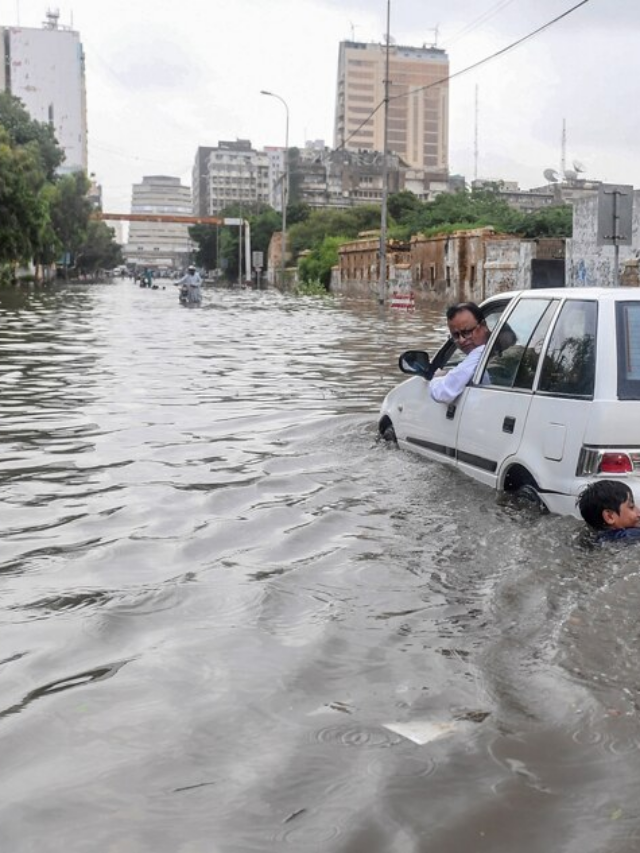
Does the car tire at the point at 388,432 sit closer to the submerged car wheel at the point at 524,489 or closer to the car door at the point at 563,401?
the submerged car wheel at the point at 524,489

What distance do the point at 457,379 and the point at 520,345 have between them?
2.73 ft

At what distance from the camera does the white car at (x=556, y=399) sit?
5.88m

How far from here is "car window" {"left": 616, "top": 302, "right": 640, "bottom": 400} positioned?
19.4 feet

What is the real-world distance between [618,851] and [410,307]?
37.3m

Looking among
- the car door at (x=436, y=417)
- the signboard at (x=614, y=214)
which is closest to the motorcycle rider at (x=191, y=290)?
the signboard at (x=614, y=214)

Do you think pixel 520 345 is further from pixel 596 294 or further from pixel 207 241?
pixel 207 241

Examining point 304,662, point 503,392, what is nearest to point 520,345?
point 503,392

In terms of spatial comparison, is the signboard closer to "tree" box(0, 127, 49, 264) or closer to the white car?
the white car

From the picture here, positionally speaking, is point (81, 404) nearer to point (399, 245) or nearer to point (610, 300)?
point (610, 300)

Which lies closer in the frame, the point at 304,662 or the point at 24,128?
the point at 304,662

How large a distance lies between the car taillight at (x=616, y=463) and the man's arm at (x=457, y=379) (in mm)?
1757

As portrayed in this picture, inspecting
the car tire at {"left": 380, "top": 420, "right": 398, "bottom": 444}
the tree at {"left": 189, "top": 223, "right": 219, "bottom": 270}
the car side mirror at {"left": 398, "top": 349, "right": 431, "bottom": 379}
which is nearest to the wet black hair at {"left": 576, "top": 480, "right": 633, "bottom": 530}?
the car side mirror at {"left": 398, "top": 349, "right": 431, "bottom": 379}

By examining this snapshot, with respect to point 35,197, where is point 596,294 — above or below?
below

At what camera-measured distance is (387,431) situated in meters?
9.59
